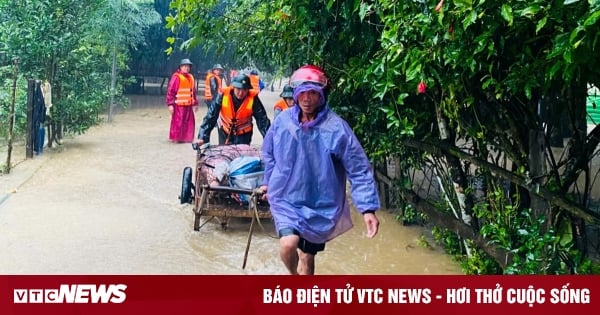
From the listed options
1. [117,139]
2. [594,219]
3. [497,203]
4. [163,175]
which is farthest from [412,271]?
[117,139]

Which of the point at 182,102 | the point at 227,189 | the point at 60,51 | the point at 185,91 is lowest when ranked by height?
the point at 227,189

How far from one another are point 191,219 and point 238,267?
62.9 inches

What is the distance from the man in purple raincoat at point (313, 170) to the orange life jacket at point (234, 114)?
3421mm

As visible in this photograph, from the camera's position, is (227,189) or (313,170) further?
(227,189)

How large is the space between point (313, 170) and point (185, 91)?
9.10 meters

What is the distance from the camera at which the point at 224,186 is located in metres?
6.04

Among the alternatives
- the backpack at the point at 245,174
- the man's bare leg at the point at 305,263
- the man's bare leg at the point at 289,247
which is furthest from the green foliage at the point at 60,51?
the man's bare leg at the point at 289,247

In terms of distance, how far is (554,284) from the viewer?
11.5ft

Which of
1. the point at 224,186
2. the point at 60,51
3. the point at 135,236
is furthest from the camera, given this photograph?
the point at 60,51

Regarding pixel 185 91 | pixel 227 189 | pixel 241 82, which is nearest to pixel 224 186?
pixel 227 189

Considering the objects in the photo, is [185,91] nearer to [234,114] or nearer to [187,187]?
[234,114]

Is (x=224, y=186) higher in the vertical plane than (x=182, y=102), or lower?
lower

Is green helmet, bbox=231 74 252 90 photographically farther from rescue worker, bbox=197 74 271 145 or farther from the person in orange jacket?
the person in orange jacket

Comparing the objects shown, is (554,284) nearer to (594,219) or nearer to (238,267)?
(594,219)
